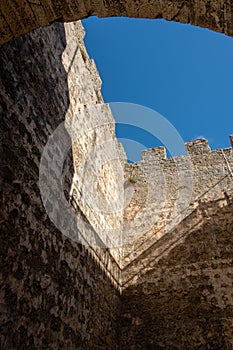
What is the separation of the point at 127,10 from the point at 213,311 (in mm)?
5088

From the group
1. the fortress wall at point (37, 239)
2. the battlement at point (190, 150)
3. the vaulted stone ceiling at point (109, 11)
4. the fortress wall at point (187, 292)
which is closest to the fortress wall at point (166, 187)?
the battlement at point (190, 150)

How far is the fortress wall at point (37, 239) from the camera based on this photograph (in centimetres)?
248

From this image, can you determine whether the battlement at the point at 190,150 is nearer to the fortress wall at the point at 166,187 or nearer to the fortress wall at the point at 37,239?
the fortress wall at the point at 166,187

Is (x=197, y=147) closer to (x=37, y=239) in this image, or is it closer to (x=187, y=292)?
A: (x=187, y=292)

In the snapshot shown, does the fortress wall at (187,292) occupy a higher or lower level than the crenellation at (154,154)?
lower

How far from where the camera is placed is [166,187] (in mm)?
7480

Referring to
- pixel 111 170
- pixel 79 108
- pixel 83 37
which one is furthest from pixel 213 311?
pixel 83 37

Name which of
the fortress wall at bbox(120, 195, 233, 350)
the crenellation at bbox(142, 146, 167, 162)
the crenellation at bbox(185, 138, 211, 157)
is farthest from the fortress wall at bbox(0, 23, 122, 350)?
the crenellation at bbox(185, 138, 211, 157)

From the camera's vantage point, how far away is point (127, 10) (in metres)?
1.98

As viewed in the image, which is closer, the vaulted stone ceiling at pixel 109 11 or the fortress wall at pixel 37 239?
the vaulted stone ceiling at pixel 109 11

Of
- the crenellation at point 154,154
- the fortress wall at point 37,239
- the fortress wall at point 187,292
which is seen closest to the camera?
the fortress wall at point 37,239

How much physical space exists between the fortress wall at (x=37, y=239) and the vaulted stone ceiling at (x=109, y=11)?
868mm

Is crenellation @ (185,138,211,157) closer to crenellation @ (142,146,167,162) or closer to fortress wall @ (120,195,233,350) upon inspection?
crenellation @ (142,146,167,162)

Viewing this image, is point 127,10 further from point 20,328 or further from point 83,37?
point 83,37
